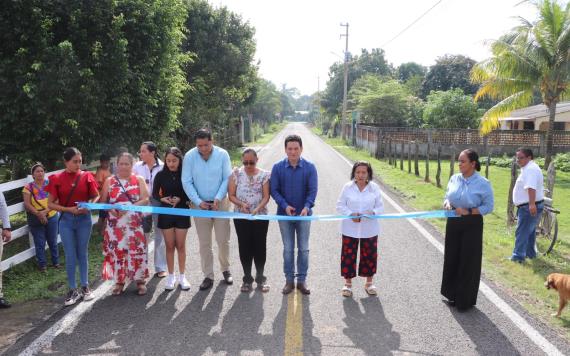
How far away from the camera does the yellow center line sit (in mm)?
4258

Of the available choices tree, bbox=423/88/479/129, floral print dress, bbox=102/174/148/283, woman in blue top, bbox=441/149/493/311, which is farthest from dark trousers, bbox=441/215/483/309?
tree, bbox=423/88/479/129

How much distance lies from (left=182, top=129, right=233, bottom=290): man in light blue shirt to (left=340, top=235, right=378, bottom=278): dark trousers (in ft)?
4.93

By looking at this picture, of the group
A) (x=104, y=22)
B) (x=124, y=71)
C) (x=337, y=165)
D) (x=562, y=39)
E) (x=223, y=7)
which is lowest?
(x=337, y=165)

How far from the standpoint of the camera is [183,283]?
578cm

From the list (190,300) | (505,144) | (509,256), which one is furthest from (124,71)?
(505,144)

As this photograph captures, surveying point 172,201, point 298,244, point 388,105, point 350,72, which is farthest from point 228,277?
point 350,72

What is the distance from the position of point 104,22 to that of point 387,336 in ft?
22.9

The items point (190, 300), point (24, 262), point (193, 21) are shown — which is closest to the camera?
point (190, 300)

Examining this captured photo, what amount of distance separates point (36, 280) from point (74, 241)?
1.27 metres

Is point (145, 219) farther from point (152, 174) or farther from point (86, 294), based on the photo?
point (86, 294)

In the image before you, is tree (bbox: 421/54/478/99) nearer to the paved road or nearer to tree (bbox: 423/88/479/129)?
→ tree (bbox: 423/88/479/129)

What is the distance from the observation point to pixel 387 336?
450 cm

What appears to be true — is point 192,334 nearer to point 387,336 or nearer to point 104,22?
point 387,336

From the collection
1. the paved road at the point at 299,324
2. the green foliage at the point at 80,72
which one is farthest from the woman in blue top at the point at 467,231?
the green foliage at the point at 80,72
